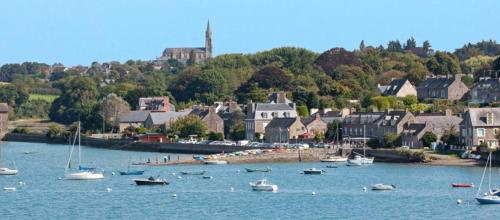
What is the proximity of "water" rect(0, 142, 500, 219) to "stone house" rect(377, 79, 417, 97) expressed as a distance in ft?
109

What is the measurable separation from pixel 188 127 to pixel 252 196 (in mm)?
45465

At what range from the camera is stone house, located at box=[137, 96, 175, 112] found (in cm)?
11969

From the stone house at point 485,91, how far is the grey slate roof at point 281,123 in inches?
596

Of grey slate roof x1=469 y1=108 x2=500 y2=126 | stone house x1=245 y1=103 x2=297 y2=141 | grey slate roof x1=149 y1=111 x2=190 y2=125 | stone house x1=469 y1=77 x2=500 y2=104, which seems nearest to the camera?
grey slate roof x1=469 y1=108 x2=500 y2=126

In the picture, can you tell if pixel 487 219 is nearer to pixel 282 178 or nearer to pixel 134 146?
pixel 282 178

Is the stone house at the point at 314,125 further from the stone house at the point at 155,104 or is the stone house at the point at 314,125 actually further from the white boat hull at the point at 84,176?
the stone house at the point at 155,104

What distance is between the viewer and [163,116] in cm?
11194

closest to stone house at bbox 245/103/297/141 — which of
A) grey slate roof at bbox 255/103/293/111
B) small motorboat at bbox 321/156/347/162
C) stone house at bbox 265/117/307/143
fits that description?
grey slate roof at bbox 255/103/293/111

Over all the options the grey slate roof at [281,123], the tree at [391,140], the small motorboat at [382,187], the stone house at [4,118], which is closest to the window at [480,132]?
the tree at [391,140]

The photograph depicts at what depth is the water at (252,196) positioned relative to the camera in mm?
49625

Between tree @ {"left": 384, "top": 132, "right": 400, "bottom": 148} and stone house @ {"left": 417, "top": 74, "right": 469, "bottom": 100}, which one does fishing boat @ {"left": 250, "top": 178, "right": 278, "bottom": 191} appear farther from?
stone house @ {"left": 417, "top": 74, "right": 469, "bottom": 100}

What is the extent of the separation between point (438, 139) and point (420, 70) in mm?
38777

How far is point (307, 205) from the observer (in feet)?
172

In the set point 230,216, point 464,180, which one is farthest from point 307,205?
point 464,180
